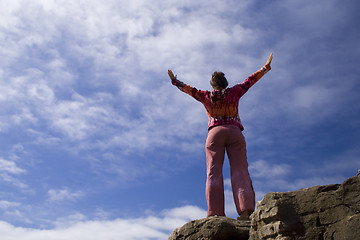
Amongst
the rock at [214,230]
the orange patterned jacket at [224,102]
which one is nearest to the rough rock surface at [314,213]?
the rock at [214,230]

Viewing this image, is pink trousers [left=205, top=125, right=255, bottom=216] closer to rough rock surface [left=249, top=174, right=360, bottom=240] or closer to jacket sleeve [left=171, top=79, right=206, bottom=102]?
jacket sleeve [left=171, top=79, right=206, bottom=102]

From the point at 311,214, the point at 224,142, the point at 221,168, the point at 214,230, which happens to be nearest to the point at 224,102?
the point at 224,142

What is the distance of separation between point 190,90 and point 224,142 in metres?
1.27

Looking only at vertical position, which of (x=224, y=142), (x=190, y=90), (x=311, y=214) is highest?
(x=190, y=90)

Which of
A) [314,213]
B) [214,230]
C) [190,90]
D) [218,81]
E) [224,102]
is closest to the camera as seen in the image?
[314,213]

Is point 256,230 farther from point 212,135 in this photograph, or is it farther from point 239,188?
point 212,135

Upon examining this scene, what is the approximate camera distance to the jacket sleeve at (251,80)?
762 centimetres

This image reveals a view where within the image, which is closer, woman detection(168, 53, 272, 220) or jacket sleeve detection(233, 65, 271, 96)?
woman detection(168, 53, 272, 220)

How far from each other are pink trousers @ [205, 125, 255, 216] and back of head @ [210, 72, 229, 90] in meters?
0.85

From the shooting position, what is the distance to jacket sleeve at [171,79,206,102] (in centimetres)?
771

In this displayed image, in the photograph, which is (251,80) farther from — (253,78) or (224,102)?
(224,102)

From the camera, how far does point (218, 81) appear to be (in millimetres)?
7719

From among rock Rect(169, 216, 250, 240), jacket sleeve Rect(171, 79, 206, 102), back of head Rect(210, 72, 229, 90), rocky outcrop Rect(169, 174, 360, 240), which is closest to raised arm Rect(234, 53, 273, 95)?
back of head Rect(210, 72, 229, 90)

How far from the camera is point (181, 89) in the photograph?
7961 mm
